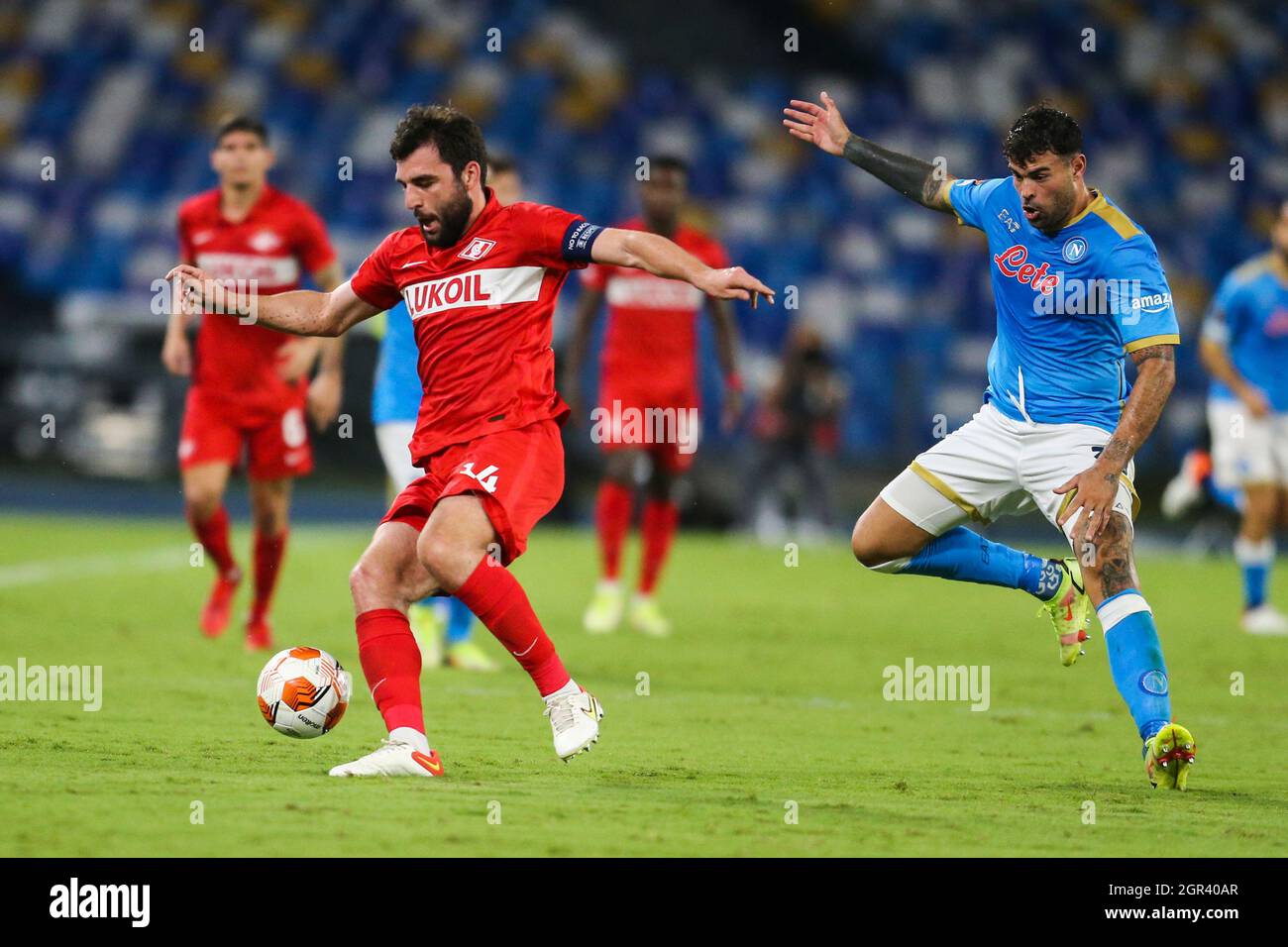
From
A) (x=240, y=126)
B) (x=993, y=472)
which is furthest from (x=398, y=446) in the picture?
(x=993, y=472)

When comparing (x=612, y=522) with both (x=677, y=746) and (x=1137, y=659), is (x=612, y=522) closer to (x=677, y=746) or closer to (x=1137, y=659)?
(x=677, y=746)

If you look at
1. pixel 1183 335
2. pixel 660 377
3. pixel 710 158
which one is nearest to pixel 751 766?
pixel 660 377

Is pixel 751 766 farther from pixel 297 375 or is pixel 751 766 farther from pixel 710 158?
pixel 710 158

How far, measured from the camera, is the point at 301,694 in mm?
6215

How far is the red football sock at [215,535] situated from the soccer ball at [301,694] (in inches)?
139

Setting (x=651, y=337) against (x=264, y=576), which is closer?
(x=264, y=576)

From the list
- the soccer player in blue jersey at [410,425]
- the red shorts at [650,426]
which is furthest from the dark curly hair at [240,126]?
the red shorts at [650,426]

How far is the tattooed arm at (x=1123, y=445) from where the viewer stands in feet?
19.7

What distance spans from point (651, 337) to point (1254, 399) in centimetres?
402

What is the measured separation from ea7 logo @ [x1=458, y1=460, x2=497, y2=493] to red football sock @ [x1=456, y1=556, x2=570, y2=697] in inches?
9.6

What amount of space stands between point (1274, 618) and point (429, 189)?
8012mm

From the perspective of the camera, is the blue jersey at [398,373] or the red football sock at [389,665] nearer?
the red football sock at [389,665]

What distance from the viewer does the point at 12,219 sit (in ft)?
73.1

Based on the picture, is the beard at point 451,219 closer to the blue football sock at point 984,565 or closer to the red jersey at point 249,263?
the blue football sock at point 984,565
